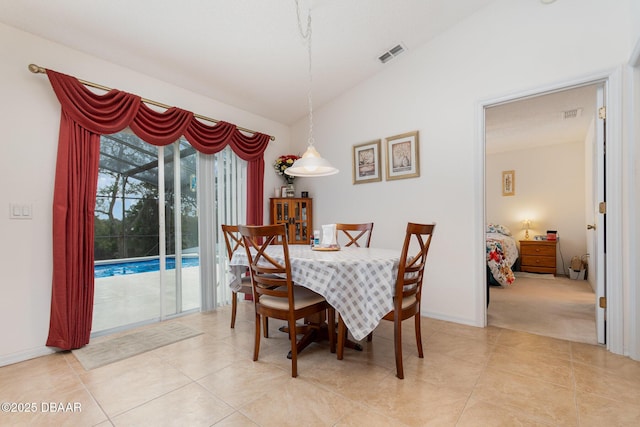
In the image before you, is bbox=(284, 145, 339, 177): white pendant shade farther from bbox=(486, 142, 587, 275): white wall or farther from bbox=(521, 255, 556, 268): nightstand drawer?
bbox=(486, 142, 587, 275): white wall

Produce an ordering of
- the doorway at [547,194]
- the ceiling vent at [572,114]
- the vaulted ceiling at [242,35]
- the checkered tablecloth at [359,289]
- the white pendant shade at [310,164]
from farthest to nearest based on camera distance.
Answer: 1. the ceiling vent at [572,114]
2. the doorway at [547,194]
3. the white pendant shade at [310,164]
4. the vaulted ceiling at [242,35]
5. the checkered tablecloth at [359,289]

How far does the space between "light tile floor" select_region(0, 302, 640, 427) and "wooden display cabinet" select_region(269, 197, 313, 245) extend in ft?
5.62

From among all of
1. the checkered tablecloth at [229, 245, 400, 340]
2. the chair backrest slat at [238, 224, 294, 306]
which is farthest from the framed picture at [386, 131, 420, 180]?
the chair backrest slat at [238, 224, 294, 306]

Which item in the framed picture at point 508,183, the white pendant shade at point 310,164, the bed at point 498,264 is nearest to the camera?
the white pendant shade at point 310,164

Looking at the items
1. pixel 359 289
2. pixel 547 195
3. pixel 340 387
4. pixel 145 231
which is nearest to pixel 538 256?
pixel 547 195

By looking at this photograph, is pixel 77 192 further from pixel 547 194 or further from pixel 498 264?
pixel 547 194

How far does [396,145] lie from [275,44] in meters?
1.61

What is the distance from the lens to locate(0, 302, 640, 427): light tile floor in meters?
1.45

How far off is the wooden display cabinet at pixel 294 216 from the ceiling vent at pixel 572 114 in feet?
12.0

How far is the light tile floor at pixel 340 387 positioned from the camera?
1.45 m

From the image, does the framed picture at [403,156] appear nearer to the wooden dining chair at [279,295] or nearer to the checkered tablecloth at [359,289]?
the checkered tablecloth at [359,289]

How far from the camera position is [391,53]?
10.1ft

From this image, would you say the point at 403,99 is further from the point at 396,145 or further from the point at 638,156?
the point at 638,156

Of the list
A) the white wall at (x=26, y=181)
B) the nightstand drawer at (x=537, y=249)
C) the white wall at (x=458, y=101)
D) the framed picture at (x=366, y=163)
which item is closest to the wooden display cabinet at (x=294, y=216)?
the white wall at (x=458, y=101)
